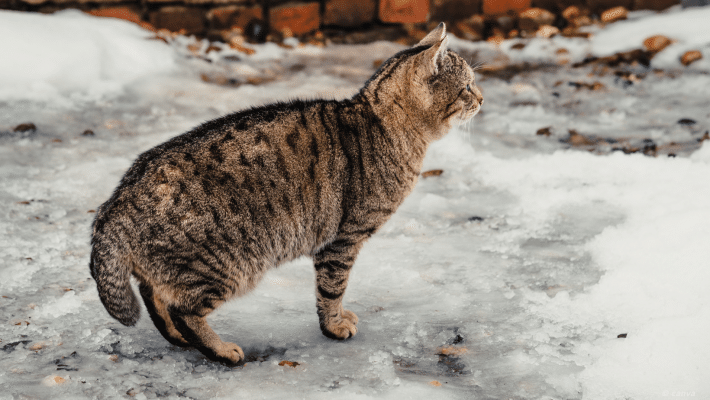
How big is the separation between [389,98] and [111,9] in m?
4.18

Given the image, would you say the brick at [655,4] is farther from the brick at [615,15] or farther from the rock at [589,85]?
the rock at [589,85]

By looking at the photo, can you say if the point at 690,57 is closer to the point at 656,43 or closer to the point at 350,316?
the point at 656,43

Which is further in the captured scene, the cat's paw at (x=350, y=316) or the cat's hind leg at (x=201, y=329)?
the cat's paw at (x=350, y=316)

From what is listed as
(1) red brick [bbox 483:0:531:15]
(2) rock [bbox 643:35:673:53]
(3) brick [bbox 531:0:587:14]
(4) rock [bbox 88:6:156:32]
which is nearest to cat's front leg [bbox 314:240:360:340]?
(4) rock [bbox 88:6:156:32]

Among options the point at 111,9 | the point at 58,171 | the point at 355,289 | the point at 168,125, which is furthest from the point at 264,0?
the point at 355,289

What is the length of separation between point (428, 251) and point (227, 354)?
1.28 meters

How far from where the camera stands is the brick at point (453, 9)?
639cm

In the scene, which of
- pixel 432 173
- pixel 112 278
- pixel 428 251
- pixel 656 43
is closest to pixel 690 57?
pixel 656 43

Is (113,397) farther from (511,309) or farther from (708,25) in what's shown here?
(708,25)

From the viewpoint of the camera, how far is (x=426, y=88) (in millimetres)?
2504

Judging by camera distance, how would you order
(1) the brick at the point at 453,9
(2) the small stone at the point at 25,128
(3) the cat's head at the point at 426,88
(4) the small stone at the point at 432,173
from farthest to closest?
(1) the brick at the point at 453,9, (2) the small stone at the point at 25,128, (4) the small stone at the point at 432,173, (3) the cat's head at the point at 426,88

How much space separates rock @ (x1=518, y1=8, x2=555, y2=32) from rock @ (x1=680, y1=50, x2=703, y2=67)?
149cm

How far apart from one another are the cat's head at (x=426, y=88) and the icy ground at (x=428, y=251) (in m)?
0.78

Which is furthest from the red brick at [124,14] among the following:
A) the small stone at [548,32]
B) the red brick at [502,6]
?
the small stone at [548,32]
